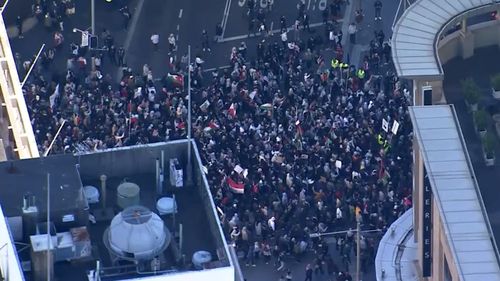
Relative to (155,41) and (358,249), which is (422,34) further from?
(155,41)

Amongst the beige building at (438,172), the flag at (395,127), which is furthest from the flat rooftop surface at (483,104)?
the flag at (395,127)

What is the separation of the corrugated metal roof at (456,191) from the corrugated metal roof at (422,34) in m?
1.96

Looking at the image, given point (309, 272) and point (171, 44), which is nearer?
point (309, 272)

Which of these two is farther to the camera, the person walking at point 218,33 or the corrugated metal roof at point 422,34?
the person walking at point 218,33

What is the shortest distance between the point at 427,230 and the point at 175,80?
25024 millimetres

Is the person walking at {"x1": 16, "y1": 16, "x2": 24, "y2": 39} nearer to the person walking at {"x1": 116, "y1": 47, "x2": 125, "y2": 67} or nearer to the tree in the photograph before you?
the person walking at {"x1": 116, "y1": 47, "x2": 125, "y2": 67}

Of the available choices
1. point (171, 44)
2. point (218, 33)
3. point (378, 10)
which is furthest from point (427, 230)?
point (378, 10)

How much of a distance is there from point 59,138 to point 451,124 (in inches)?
997

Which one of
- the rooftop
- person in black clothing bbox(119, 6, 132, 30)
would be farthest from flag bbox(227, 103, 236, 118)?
the rooftop

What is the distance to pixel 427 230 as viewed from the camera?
96125mm

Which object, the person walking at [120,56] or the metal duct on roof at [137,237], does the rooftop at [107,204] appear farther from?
the person walking at [120,56]

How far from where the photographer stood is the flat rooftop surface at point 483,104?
91.8 m

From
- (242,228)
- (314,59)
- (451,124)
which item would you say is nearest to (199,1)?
(314,59)

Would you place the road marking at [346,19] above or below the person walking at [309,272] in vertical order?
above
